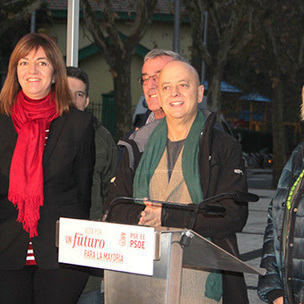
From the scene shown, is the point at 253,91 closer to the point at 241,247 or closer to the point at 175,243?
the point at 241,247

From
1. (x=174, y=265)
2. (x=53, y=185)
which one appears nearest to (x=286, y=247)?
(x=174, y=265)

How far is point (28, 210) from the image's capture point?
388cm

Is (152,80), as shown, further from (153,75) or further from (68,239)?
(68,239)

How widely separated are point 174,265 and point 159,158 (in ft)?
3.39

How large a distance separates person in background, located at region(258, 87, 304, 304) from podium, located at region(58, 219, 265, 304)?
0.51 metres

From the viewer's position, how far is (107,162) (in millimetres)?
4953

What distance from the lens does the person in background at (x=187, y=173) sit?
362 cm

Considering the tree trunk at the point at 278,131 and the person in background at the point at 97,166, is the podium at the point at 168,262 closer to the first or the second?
the person in background at the point at 97,166

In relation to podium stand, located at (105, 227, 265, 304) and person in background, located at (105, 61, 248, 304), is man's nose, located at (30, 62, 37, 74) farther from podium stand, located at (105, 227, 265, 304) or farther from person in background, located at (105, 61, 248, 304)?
podium stand, located at (105, 227, 265, 304)

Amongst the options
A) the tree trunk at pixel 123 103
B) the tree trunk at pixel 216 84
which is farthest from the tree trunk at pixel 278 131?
the tree trunk at pixel 123 103

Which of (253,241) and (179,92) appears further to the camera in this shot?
(253,241)

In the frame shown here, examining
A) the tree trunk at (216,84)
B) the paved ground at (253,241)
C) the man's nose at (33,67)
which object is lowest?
the paved ground at (253,241)

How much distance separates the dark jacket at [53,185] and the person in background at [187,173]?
0.23 metres

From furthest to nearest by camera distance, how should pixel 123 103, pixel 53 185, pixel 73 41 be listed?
pixel 123 103 < pixel 73 41 < pixel 53 185
